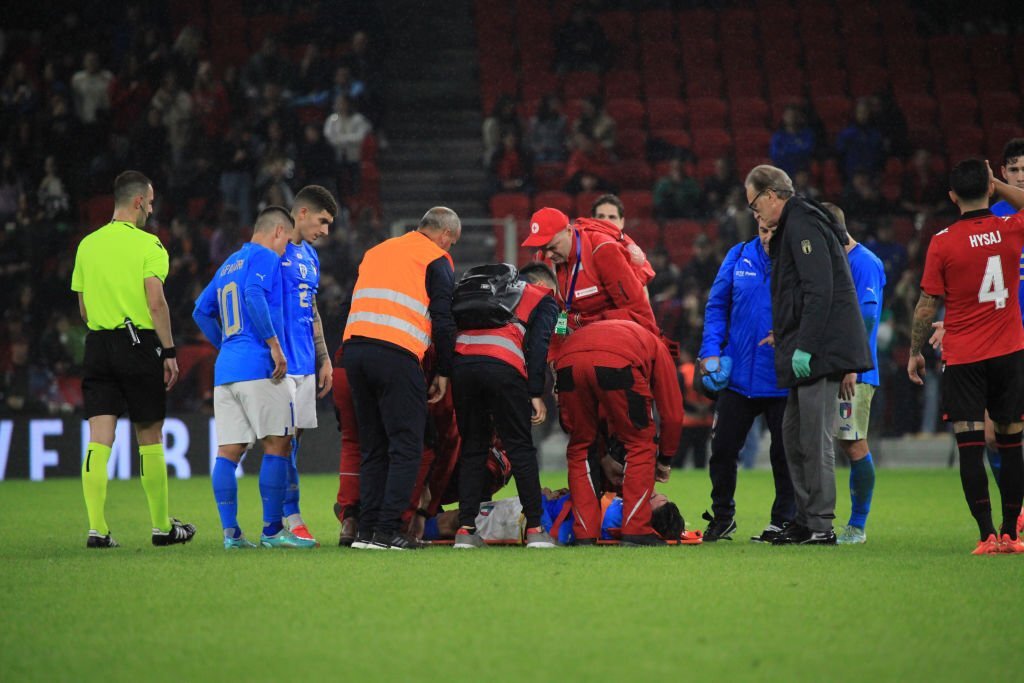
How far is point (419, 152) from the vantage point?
20141 millimetres

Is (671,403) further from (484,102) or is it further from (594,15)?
(594,15)

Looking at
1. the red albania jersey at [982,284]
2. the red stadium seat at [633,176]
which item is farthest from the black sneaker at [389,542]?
the red stadium seat at [633,176]

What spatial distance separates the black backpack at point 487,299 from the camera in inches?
286

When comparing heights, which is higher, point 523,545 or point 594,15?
point 594,15

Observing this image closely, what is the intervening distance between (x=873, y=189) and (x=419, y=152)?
716 cm

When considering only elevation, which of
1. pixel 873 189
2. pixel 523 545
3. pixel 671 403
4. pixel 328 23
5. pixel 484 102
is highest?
pixel 328 23

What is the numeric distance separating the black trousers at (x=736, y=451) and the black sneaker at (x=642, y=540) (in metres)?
0.68

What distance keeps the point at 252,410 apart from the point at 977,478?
3.91 metres

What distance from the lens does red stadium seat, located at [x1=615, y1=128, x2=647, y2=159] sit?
1966 centimetres

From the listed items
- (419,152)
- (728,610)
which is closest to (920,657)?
(728,610)

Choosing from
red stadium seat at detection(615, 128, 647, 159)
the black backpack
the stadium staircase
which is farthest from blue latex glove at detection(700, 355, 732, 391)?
red stadium seat at detection(615, 128, 647, 159)

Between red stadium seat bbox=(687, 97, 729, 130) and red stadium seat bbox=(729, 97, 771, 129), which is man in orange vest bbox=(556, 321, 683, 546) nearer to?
red stadium seat bbox=(687, 97, 729, 130)

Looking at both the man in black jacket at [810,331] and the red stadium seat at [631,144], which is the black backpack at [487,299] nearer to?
the man in black jacket at [810,331]

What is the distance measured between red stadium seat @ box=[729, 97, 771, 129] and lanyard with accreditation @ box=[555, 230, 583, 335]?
1330cm
